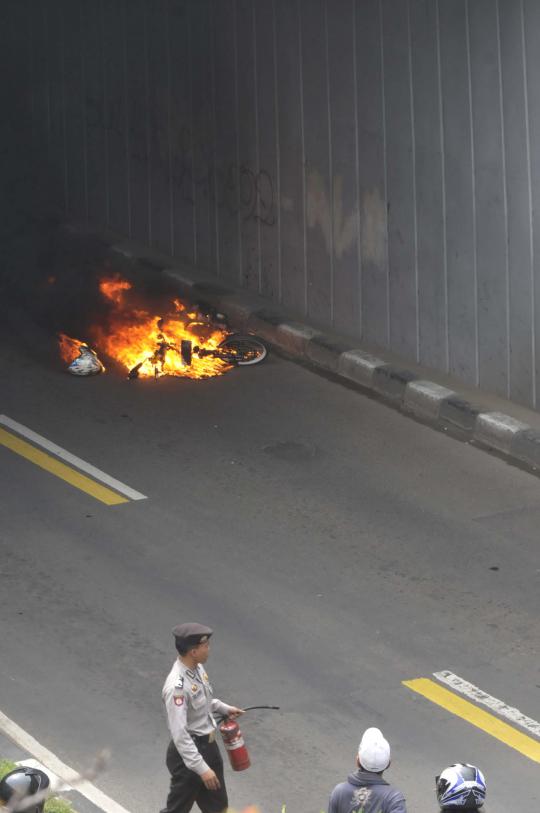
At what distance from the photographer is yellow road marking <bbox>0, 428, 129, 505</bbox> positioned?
1335 cm

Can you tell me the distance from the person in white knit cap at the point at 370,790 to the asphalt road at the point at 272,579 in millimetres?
1896

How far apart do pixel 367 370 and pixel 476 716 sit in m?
6.96

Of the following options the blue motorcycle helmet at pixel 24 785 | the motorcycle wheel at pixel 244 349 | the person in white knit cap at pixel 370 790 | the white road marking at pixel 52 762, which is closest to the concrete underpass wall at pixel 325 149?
the motorcycle wheel at pixel 244 349

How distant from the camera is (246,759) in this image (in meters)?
8.16

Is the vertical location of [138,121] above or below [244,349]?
Result: above

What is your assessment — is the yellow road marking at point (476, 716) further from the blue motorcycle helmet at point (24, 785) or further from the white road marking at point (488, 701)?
the blue motorcycle helmet at point (24, 785)

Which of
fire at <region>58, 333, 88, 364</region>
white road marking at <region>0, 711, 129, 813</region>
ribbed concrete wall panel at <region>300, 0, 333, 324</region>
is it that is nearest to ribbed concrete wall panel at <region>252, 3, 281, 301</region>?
ribbed concrete wall panel at <region>300, 0, 333, 324</region>

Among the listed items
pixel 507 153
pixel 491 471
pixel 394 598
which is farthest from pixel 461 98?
pixel 394 598

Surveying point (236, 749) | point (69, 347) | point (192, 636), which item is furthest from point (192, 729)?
point (69, 347)

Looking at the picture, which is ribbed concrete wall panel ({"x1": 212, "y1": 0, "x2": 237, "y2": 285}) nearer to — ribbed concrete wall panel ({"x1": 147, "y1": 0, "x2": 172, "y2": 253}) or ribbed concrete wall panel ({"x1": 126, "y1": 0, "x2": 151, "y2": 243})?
ribbed concrete wall panel ({"x1": 147, "y1": 0, "x2": 172, "y2": 253})

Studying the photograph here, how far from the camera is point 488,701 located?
9.95 m

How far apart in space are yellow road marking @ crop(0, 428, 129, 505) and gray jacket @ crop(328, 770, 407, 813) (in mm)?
6518

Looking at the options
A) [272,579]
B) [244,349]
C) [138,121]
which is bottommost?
[244,349]

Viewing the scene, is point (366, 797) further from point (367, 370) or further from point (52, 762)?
point (367, 370)
